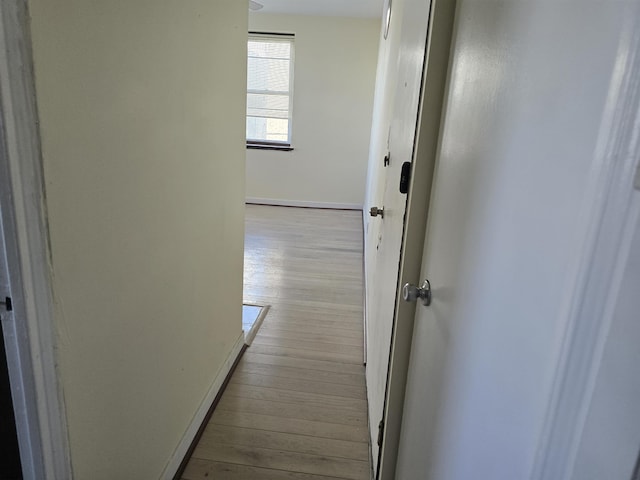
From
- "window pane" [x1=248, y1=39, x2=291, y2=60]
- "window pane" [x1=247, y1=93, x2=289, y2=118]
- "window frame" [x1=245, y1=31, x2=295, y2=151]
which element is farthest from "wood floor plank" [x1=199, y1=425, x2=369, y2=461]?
"window pane" [x1=248, y1=39, x2=291, y2=60]

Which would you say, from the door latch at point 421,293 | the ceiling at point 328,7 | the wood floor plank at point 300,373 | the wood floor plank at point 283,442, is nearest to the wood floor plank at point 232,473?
the wood floor plank at point 283,442

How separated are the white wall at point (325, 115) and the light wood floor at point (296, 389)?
7.71 feet

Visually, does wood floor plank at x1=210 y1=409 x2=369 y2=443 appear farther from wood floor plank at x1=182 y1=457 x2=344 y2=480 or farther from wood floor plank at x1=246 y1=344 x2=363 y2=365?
wood floor plank at x1=246 y1=344 x2=363 y2=365

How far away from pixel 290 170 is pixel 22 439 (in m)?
5.55

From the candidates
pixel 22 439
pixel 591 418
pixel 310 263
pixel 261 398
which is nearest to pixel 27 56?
pixel 22 439

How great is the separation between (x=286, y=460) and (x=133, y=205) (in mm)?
1171

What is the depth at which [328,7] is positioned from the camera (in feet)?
17.0

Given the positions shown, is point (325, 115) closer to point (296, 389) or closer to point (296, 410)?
point (296, 389)

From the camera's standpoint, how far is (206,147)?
A: 1674 millimetres

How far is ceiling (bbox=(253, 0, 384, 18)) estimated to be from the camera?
490 cm

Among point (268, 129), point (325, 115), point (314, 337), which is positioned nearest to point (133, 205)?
point (314, 337)

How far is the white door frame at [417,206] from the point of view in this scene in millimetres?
974

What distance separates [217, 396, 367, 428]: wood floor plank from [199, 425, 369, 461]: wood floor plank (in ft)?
0.40

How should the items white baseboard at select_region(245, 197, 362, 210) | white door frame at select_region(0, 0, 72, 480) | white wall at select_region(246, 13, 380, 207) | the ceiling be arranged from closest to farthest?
white door frame at select_region(0, 0, 72, 480), the ceiling, white wall at select_region(246, 13, 380, 207), white baseboard at select_region(245, 197, 362, 210)
